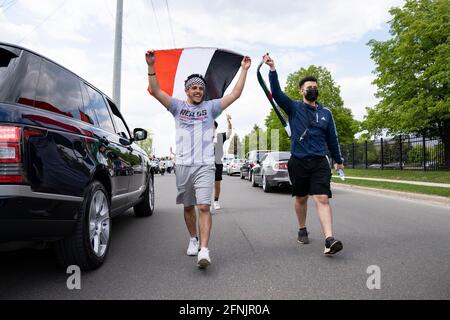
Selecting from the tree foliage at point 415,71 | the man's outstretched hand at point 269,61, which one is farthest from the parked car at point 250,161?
the man's outstretched hand at point 269,61

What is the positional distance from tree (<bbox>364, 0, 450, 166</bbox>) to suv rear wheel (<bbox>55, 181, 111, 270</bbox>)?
19.4m

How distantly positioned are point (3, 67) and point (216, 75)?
2.68 meters

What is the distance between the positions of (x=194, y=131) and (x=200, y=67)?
1505 millimetres

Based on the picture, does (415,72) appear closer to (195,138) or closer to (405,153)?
(405,153)

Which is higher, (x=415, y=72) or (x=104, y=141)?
(x=415, y=72)

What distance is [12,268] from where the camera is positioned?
11.8 ft

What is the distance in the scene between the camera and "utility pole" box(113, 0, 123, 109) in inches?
665

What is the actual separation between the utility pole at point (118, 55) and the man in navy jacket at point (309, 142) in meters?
13.3

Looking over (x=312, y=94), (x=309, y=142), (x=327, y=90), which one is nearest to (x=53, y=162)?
(x=309, y=142)

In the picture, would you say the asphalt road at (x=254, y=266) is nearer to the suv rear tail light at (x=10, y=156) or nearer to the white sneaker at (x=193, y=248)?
the white sneaker at (x=193, y=248)

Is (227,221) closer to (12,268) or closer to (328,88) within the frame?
(12,268)

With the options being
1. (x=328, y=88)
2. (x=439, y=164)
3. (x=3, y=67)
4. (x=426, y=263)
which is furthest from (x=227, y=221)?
(x=328, y=88)

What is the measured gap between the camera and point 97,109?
4.50 metres

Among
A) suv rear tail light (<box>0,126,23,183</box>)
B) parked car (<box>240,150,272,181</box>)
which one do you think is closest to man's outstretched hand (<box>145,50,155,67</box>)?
suv rear tail light (<box>0,126,23,183</box>)
